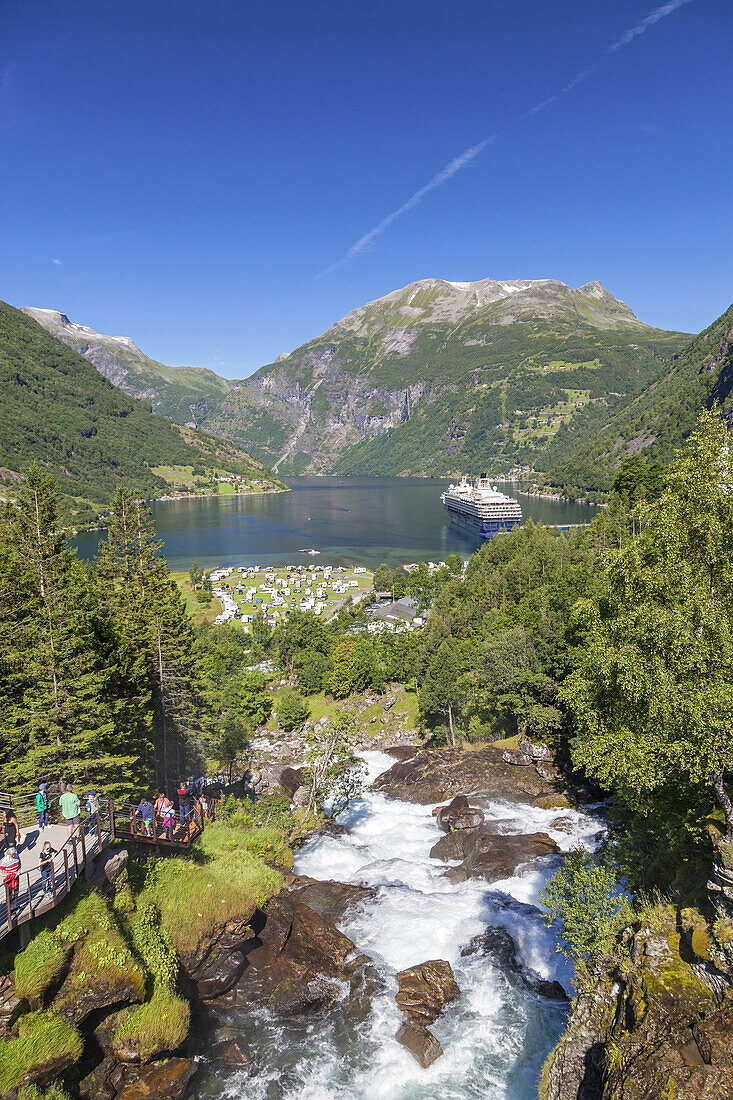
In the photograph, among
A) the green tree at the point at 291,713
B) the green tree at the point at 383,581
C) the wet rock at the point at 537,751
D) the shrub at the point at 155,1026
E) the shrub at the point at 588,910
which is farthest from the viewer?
the green tree at the point at 383,581

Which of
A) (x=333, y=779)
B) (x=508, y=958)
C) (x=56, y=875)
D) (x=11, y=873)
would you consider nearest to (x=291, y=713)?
Answer: (x=333, y=779)

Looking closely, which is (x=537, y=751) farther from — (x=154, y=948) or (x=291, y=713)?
(x=291, y=713)

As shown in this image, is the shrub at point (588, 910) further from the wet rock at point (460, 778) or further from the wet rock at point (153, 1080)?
the wet rock at point (460, 778)

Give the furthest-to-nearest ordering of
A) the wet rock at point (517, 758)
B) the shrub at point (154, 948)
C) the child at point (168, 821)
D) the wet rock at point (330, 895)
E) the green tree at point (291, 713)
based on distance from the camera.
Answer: the green tree at point (291, 713) < the wet rock at point (517, 758) < the wet rock at point (330, 895) < the child at point (168, 821) < the shrub at point (154, 948)

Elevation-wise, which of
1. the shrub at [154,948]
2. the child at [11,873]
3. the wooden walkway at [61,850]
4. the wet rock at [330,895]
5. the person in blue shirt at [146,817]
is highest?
the child at [11,873]

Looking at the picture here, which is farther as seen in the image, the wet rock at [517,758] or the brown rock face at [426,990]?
the wet rock at [517,758]

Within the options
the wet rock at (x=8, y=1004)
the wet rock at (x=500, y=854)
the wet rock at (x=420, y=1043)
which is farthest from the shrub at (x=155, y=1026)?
the wet rock at (x=500, y=854)

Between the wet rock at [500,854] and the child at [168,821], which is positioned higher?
the child at [168,821]
